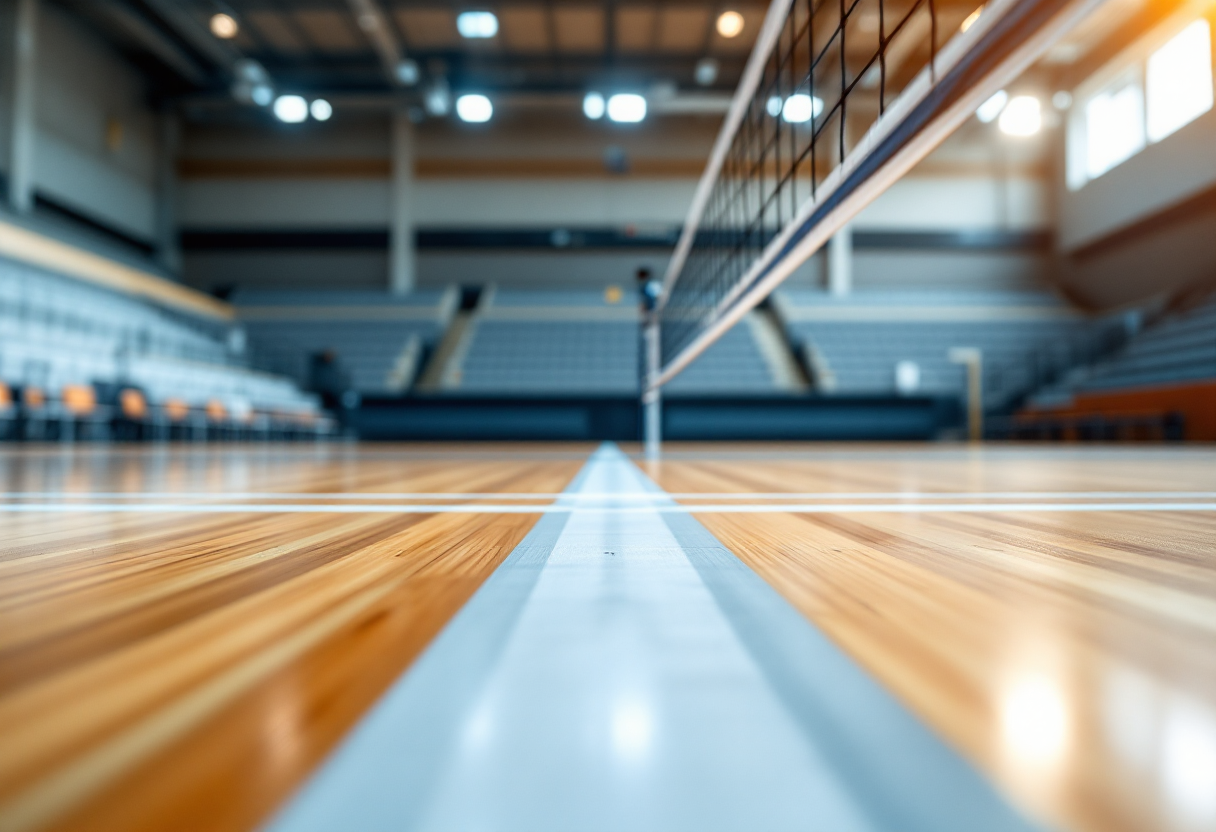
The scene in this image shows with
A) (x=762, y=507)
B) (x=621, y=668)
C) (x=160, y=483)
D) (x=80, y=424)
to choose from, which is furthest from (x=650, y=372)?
(x=80, y=424)

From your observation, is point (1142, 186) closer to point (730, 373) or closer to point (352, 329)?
point (730, 373)

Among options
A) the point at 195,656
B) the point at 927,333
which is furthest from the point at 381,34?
the point at 195,656

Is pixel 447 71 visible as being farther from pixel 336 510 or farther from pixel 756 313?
pixel 336 510

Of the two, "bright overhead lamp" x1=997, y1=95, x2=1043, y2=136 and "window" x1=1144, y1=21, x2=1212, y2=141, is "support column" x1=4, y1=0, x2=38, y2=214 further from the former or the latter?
"window" x1=1144, y1=21, x2=1212, y2=141

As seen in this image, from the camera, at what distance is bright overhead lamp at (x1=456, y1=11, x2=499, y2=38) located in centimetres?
837

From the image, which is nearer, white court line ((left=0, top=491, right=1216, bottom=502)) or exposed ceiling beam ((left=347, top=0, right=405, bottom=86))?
white court line ((left=0, top=491, right=1216, bottom=502))

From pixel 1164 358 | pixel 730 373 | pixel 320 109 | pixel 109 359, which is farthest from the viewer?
pixel 320 109

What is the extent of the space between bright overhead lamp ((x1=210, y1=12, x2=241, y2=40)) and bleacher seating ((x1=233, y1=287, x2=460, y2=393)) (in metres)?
3.34

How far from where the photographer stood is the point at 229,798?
0.18 meters

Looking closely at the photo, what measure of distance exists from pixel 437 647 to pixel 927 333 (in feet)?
33.8

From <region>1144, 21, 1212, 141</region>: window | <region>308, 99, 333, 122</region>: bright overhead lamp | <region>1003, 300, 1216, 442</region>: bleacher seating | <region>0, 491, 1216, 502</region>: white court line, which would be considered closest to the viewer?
<region>0, 491, 1216, 502</region>: white court line

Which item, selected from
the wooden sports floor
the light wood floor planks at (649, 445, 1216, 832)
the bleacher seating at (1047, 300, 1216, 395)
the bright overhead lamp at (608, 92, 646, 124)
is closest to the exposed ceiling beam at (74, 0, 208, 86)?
the bright overhead lamp at (608, 92, 646, 124)

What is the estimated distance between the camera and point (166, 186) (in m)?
10.4

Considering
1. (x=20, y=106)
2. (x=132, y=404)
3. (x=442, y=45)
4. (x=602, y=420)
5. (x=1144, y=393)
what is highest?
(x=442, y=45)
